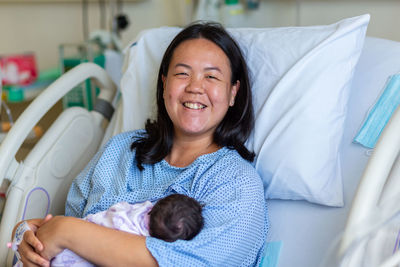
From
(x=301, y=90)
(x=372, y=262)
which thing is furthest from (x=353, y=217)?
(x=301, y=90)

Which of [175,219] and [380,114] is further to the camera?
[380,114]

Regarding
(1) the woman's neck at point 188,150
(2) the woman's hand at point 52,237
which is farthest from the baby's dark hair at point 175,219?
(1) the woman's neck at point 188,150

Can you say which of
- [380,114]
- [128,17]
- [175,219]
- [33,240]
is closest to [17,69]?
[128,17]

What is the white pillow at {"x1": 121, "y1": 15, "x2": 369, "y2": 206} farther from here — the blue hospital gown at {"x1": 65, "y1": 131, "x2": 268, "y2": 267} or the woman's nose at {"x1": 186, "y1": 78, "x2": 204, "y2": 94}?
the woman's nose at {"x1": 186, "y1": 78, "x2": 204, "y2": 94}

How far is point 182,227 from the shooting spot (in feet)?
4.07

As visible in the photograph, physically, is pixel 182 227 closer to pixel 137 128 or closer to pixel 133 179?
pixel 133 179

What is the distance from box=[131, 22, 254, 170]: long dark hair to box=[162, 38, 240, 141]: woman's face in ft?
0.14

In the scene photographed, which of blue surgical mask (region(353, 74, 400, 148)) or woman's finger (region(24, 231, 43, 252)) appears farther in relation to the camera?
blue surgical mask (region(353, 74, 400, 148))

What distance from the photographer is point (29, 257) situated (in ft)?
4.42

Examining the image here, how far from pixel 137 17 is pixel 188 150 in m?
1.81

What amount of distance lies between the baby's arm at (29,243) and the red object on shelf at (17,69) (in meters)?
1.56

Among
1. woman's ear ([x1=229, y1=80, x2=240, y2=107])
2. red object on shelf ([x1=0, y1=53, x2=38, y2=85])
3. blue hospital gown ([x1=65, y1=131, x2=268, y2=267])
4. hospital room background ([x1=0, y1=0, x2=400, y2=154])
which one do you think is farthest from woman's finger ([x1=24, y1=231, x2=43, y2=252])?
red object on shelf ([x1=0, y1=53, x2=38, y2=85])

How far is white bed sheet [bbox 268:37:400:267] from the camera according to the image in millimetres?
1462

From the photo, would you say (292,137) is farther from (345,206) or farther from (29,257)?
(29,257)
